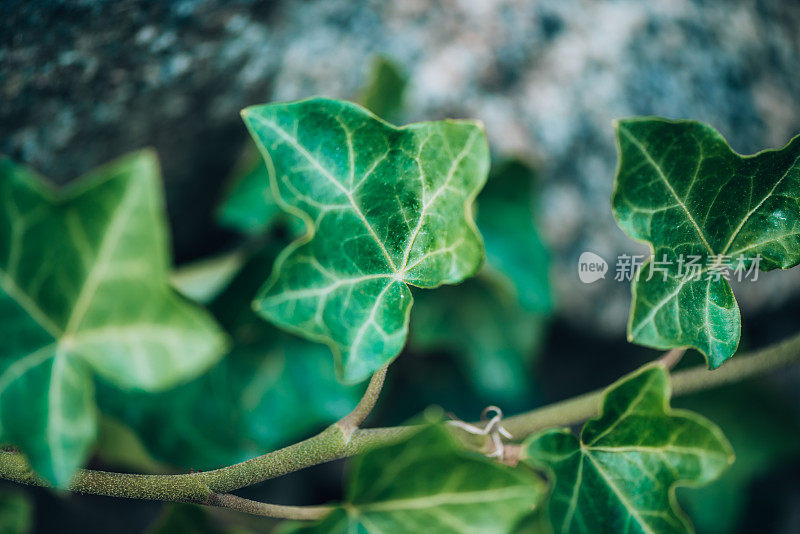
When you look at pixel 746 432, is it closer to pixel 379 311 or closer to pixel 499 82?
pixel 499 82

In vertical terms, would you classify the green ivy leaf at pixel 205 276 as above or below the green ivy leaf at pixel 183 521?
above

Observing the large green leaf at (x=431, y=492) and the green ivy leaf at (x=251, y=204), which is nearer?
the large green leaf at (x=431, y=492)

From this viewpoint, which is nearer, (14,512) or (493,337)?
(14,512)

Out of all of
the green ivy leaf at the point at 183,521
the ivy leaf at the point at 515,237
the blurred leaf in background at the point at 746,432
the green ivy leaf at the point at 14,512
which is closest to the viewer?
the green ivy leaf at the point at 183,521

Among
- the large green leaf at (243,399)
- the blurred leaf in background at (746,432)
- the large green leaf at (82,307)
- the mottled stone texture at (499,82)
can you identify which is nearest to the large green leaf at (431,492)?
the large green leaf at (82,307)

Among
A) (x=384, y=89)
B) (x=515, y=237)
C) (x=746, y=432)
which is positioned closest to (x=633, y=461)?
(x=515, y=237)

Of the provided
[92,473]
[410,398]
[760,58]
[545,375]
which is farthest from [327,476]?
[760,58]

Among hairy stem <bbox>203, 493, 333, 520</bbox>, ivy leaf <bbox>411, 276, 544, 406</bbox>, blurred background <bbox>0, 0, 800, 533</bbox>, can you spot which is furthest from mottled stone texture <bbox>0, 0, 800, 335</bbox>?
hairy stem <bbox>203, 493, 333, 520</bbox>

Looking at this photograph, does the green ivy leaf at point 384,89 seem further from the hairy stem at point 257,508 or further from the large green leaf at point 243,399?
the hairy stem at point 257,508
